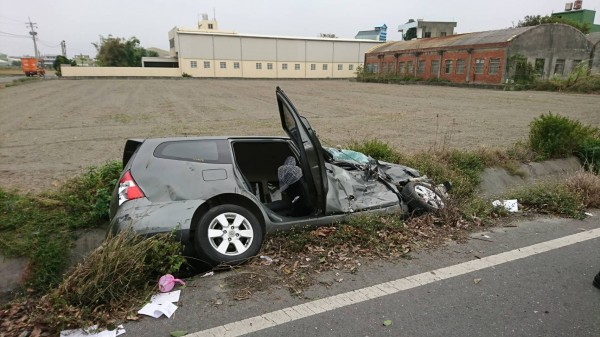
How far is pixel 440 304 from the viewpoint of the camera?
305 centimetres

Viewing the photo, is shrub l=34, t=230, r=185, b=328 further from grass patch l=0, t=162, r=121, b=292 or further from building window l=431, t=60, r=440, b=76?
building window l=431, t=60, r=440, b=76

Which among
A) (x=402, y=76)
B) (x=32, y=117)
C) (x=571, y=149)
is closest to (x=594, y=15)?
(x=402, y=76)

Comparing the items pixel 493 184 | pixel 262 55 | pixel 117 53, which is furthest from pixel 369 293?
pixel 117 53

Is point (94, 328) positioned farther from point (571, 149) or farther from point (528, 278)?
point (571, 149)

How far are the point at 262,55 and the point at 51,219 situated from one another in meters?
69.8

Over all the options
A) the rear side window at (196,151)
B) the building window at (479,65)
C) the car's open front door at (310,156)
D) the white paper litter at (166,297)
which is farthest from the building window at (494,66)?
the white paper litter at (166,297)

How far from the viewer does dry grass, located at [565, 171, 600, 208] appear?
554 cm

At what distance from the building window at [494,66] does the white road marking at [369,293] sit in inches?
1531

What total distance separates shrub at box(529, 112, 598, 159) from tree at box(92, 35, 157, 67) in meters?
82.7

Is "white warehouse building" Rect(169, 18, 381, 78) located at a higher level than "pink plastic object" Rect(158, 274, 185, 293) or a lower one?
higher

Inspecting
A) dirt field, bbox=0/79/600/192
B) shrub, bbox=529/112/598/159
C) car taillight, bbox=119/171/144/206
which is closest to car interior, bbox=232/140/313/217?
car taillight, bbox=119/171/144/206

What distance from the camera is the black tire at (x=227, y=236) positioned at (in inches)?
144

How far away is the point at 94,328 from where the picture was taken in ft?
8.98

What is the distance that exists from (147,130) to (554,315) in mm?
11684
